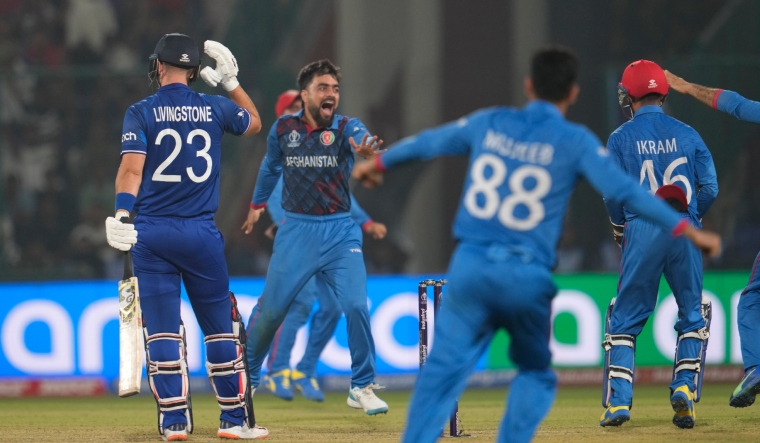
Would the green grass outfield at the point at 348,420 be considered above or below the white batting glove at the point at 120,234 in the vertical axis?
below

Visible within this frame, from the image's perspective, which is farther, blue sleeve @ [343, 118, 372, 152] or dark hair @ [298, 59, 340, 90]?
dark hair @ [298, 59, 340, 90]

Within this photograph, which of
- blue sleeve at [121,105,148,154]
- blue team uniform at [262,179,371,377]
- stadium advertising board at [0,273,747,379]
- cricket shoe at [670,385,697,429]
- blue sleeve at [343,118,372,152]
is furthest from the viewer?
stadium advertising board at [0,273,747,379]

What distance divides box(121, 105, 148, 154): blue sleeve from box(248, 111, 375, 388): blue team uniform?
160 centimetres

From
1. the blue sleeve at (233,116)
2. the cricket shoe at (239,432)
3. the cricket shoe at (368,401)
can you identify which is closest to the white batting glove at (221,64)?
the blue sleeve at (233,116)

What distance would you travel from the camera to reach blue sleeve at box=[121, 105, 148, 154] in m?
6.41

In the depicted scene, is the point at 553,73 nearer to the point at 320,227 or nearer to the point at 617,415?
the point at 617,415

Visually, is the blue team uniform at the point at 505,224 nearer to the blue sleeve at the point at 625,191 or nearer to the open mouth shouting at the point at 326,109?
the blue sleeve at the point at 625,191

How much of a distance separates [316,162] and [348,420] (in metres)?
1.90

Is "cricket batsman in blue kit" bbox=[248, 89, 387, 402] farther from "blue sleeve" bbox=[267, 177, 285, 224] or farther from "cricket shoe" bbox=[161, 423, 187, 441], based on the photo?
"cricket shoe" bbox=[161, 423, 187, 441]

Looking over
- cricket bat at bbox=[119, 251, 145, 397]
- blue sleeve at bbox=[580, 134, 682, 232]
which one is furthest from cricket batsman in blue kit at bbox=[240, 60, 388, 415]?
blue sleeve at bbox=[580, 134, 682, 232]

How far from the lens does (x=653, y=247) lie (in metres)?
6.98

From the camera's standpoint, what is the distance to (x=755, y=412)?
8.20m

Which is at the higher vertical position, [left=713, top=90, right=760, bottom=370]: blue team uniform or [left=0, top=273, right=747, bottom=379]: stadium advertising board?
[left=713, top=90, right=760, bottom=370]: blue team uniform

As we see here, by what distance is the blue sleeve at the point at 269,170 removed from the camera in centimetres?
802
